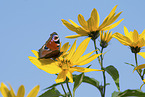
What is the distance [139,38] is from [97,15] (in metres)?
0.39

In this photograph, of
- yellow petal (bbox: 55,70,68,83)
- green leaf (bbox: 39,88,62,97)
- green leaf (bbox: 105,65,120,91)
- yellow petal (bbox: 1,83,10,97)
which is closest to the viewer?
yellow petal (bbox: 1,83,10,97)

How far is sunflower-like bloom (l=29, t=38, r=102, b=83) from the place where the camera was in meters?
1.48

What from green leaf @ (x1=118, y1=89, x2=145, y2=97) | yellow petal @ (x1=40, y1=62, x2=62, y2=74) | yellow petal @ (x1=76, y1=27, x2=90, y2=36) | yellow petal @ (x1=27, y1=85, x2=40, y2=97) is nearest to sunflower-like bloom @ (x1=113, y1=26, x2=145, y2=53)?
yellow petal @ (x1=76, y1=27, x2=90, y2=36)

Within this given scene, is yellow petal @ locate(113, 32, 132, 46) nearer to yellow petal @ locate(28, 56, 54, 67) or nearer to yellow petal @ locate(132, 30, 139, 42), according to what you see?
yellow petal @ locate(132, 30, 139, 42)

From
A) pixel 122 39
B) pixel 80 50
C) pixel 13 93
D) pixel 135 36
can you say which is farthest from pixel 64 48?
pixel 13 93

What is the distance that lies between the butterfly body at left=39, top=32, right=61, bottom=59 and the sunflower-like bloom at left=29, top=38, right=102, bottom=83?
0.05 meters

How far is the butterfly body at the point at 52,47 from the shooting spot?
1.58 metres

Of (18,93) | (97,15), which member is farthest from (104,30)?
(18,93)

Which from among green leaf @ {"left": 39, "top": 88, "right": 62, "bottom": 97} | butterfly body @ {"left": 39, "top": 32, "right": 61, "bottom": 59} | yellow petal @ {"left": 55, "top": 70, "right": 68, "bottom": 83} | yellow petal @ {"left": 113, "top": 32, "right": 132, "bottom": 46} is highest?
yellow petal @ {"left": 113, "top": 32, "right": 132, "bottom": 46}

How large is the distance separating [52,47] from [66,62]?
0.14 meters

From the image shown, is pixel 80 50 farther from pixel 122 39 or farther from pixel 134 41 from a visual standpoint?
pixel 134 41

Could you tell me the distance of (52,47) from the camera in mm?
1618

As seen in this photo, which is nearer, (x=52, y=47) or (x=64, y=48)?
(x=52, y=47)

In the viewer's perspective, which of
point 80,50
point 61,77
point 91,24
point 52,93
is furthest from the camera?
point 91,24
